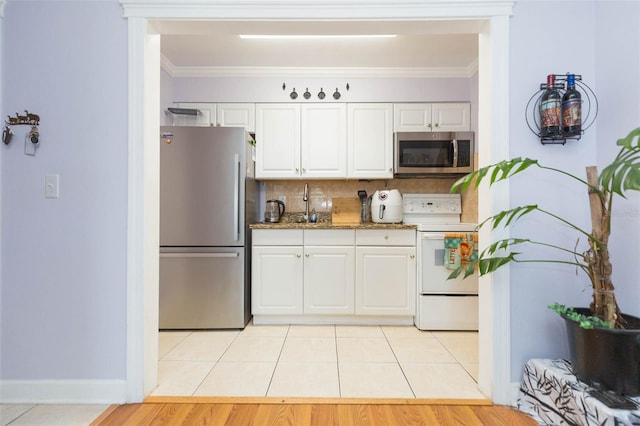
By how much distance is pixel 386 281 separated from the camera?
2.85m

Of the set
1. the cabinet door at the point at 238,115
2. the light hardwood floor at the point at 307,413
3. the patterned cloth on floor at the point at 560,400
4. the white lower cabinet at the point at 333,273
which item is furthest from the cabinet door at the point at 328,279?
the patterned cloth on floor at the point at 560,400

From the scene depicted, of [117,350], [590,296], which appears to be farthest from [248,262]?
[590,296]

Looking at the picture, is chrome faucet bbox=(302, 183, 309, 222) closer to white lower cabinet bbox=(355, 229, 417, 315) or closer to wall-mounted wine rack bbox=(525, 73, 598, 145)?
white lower cabinet bbox=(355, 229, 417, 315)

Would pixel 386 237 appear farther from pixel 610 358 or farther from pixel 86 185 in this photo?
pixel 86 185

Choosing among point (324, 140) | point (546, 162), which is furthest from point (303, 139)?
point (546, 162)

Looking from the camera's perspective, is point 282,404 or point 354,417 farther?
point 282,404

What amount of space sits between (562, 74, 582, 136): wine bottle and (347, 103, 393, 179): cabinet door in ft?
5.53

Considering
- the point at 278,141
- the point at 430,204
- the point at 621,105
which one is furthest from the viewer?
the point at 430,204

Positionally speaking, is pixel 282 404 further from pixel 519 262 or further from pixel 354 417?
pixel 519 262

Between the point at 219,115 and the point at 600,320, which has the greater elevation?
the point at 219,115

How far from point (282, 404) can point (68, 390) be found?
1.06m

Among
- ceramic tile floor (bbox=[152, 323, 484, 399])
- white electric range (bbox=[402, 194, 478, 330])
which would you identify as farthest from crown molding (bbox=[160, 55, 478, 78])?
ceramic tile floor (bbox=[152, 323, 484, 399])

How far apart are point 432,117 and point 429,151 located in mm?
355

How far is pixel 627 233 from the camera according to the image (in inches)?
58.2
